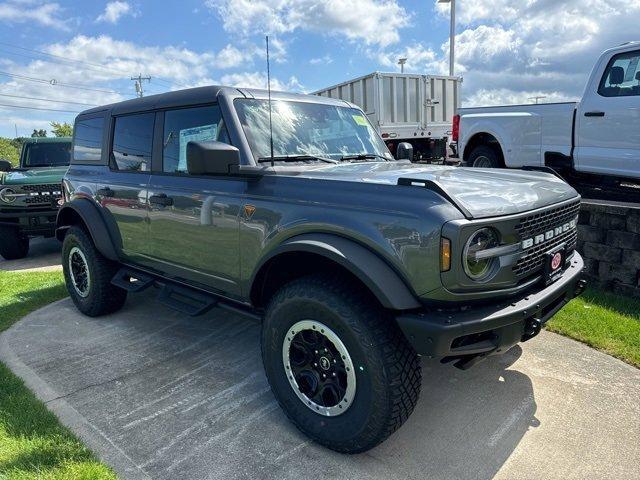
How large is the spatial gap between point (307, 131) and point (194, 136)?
0.83 meters

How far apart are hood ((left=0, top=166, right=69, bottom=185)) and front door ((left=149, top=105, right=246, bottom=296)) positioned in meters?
5.60

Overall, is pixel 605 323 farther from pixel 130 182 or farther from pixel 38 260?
pixel 38 260

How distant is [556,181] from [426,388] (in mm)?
1588

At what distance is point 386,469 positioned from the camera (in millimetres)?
2445

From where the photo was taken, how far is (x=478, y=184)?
8.46 ft

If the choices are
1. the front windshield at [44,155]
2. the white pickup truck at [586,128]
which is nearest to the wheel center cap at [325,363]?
the white pickup truck at [586,128]

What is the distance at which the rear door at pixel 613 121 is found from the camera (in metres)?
5.77

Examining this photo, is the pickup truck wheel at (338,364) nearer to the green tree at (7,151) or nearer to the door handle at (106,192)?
the door handle at (106,192)

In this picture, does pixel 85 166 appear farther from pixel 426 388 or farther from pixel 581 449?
pixel 581 449

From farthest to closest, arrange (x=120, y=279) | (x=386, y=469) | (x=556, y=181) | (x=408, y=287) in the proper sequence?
(x=120, y=279) → (x=556, y=181) → (x=386, y=469) → (x=408, y=287)

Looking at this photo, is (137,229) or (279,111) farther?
(137,229)

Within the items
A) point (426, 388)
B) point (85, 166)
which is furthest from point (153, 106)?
point (426, 388)

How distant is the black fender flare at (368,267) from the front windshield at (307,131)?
929 mm

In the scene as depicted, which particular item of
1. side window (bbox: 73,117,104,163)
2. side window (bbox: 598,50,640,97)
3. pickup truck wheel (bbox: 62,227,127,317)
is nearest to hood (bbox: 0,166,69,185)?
side window (bbox: 73,117,104,163)
